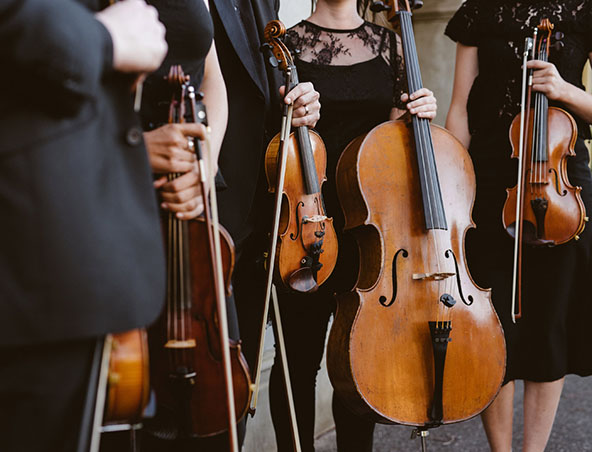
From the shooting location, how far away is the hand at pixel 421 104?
199 centimetres

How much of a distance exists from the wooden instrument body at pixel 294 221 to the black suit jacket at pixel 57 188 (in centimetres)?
89

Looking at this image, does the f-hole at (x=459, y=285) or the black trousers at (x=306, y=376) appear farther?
the black trousers at (x=306, y=376)

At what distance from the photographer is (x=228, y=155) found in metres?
1.87

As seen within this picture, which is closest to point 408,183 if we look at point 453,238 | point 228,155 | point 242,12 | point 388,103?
point 453,238

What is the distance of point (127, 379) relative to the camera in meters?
1.02

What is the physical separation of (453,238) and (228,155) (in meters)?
0.68

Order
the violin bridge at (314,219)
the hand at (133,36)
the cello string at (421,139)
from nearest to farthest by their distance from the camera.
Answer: the hand at (133,36) → the violin bridge at (314,219) → the cello string at (421,139)

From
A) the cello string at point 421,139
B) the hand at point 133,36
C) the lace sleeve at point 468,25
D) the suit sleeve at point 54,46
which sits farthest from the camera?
the lace sleeve at point 468,25

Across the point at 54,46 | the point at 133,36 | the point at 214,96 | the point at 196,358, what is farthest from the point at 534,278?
the point at 54,46

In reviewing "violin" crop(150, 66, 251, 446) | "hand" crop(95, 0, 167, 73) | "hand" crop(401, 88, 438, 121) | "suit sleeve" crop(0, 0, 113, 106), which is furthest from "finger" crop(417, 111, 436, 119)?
"suit sleeve" crop(0, 0, 113, 106)

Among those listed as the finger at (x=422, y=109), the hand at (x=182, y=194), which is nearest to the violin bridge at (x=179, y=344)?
the hand at (x=182, y=194)

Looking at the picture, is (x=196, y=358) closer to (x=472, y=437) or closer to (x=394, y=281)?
(x=394, y=281)

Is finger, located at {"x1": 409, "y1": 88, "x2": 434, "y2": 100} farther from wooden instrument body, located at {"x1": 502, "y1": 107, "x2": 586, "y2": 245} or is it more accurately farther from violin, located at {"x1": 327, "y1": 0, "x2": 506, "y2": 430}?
wooden instrument body, located at {"x1": 502, "y1": 107, "x2": 586, "y2": 245}

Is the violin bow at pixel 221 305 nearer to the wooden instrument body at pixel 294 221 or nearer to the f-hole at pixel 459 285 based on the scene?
the wooden instrument body at pixel 294 221
